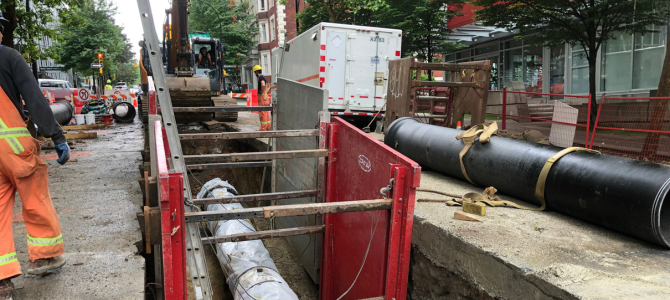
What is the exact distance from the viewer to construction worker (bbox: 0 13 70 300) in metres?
2.83

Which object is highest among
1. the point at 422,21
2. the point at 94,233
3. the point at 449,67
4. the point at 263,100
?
the point at 422,21

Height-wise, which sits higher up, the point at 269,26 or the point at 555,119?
the point at 269,26

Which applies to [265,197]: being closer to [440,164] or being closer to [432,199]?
[432,199]

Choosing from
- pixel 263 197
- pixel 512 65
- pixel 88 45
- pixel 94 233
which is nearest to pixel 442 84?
pixel 263 197

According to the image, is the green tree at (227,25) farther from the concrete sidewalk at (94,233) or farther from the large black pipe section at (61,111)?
the concrete sidewalk at (94,233)

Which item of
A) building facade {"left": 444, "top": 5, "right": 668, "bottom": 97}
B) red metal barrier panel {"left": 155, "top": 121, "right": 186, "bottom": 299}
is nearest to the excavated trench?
red metal barrier panel {"left": 155, "top": 121, "right": 186, "bottom": 299}

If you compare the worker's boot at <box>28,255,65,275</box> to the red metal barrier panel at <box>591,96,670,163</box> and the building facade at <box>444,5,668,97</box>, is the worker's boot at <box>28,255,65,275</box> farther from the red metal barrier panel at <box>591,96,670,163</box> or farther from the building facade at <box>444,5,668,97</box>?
the building facade at <box>444,5,668,97</box>

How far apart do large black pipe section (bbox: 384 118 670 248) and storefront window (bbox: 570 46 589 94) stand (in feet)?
44.5

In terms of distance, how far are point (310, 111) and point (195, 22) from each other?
44815mm

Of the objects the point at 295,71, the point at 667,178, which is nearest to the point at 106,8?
the point at 295,71

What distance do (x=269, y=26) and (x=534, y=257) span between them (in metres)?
47.7

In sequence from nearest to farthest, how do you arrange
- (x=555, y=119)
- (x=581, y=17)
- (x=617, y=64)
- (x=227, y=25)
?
1. (x=555, y=119)
2. (x=581, y=17)
3. (x=617, y=64)
4. (x=227, y=25)

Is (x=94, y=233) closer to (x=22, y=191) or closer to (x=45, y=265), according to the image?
(x=45, y=265)

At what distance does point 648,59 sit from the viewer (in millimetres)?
13492
